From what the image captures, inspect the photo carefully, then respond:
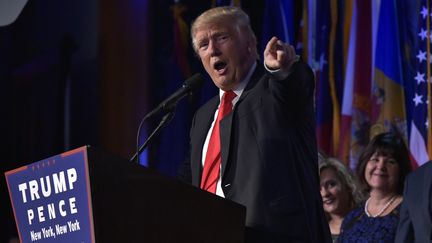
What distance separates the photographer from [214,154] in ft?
8.13

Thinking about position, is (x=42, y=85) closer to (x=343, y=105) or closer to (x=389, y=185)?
(x=343, y=105)

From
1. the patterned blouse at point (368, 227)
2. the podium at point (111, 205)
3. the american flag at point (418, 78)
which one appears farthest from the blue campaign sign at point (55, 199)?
the american flag at point (418, 78)

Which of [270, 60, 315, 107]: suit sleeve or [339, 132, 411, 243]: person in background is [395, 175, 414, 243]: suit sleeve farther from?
[270, 60, 315, 107]: suit sleeve

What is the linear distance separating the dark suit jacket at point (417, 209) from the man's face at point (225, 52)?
3.55 ft

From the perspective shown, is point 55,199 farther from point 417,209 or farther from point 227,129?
point 417,209

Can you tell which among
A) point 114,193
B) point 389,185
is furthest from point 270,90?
point 389,185

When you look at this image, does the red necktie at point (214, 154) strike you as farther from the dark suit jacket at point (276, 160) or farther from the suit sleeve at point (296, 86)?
the suit sleeve at point (296, 86)

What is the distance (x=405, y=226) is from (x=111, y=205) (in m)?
1.79

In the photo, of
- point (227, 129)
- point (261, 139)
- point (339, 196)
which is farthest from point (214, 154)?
point (339, 196)

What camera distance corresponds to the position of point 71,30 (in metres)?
6.06

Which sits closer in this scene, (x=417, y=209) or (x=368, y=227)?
(x=417, y=209)

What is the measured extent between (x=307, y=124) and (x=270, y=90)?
5.6 inches

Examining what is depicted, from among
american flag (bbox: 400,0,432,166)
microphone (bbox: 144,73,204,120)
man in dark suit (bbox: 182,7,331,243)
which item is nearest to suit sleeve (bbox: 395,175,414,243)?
man in dark suit (bbox: 182,7,331,243)

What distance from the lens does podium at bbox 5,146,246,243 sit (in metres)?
1.90
